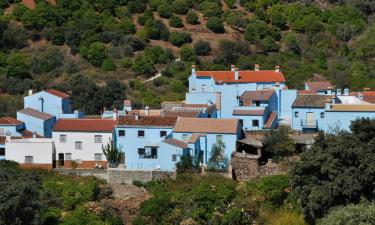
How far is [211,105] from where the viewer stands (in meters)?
44.6

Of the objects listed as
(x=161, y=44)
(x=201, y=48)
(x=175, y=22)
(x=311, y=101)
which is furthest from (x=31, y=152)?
(x=175, y=22)

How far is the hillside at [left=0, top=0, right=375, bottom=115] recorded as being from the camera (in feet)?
196

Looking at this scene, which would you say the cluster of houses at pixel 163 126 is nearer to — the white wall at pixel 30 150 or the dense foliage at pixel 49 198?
the white wall at pixel 30 150

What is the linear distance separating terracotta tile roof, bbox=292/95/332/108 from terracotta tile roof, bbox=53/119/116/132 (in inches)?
396

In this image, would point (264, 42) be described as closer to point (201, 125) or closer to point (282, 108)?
point (282, 108)

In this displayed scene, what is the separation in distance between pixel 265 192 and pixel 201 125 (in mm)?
5702

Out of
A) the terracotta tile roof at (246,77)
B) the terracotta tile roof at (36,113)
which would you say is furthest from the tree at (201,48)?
the terracotta tile roof at (36,113)

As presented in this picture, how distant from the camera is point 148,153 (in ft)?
129

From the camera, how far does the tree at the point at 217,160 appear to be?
38312 millimetres

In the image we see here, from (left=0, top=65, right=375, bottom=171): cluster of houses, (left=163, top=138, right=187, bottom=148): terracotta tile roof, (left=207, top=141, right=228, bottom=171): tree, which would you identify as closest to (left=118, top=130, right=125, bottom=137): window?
(left=0, top=65, right=375, bottom=171): cluster of houses

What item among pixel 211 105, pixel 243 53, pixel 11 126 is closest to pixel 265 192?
pixel 211 105

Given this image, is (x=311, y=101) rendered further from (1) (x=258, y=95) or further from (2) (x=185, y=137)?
(2) (x=185, y=137)

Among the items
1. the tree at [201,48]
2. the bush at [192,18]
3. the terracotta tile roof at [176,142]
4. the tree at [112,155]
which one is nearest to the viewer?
the terracotta tile roof at [176,142]

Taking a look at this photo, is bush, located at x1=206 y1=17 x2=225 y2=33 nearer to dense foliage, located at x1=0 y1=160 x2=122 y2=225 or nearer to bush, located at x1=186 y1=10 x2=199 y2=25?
bush, located at x1=186 y1=10 x2=199 y2=25
